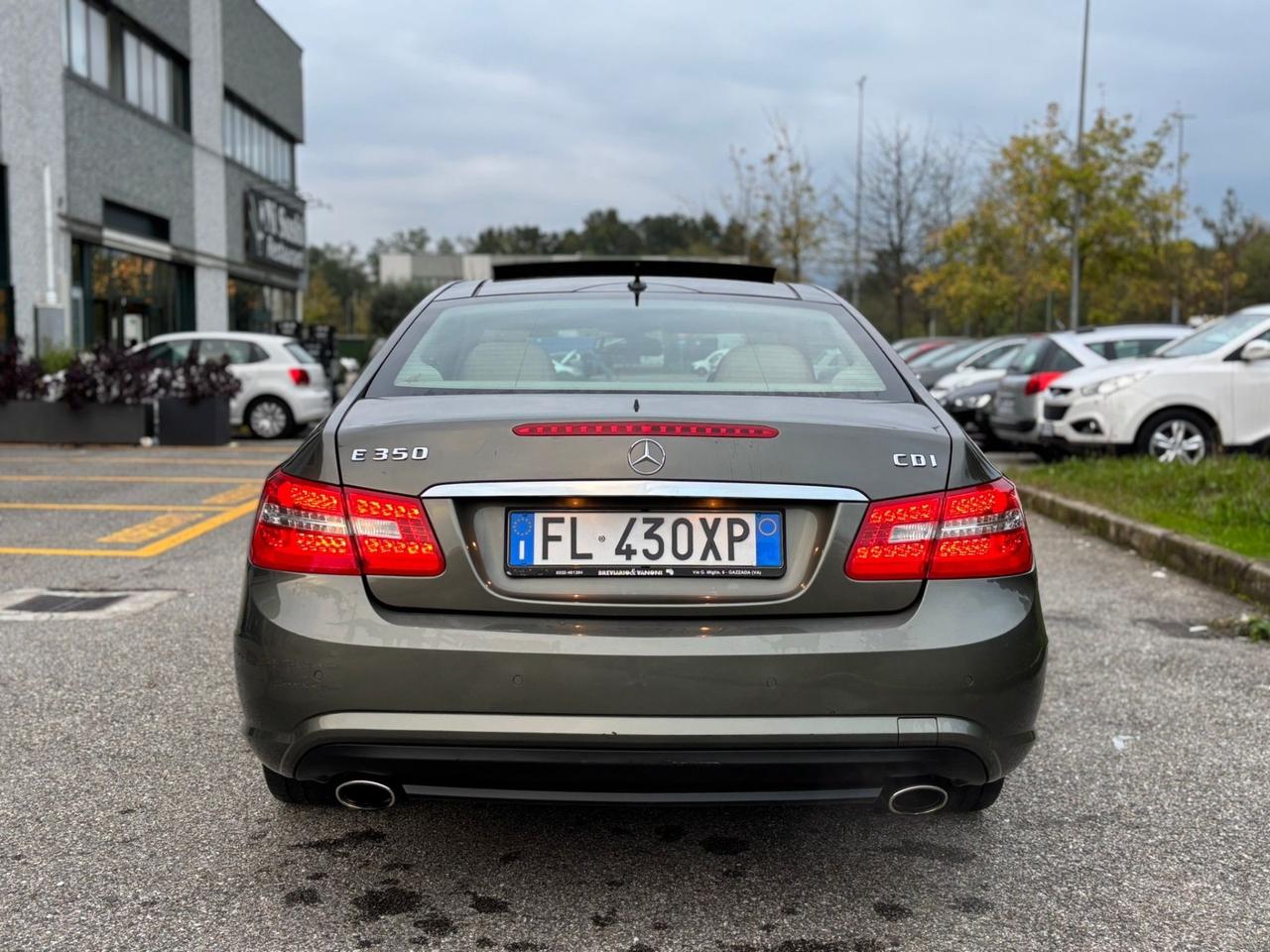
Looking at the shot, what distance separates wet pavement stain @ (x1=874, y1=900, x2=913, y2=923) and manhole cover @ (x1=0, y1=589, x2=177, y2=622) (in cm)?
429

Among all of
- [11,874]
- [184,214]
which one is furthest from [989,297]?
[11,874]

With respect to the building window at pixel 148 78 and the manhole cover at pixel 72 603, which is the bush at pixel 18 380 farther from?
the building window at pixel 148 78

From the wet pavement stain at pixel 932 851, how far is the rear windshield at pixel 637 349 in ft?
3.83

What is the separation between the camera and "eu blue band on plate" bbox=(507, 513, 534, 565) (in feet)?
8.87

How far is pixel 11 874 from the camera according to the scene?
3.13m

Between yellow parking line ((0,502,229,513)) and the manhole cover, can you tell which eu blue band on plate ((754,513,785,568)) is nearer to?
the manhole cover

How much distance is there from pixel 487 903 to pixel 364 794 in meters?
0.41

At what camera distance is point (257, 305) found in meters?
39.1

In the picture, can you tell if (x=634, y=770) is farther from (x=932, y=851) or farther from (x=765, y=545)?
(x=932, y=851)

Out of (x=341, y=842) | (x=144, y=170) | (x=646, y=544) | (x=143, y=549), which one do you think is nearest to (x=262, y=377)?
(x=143, y=549)

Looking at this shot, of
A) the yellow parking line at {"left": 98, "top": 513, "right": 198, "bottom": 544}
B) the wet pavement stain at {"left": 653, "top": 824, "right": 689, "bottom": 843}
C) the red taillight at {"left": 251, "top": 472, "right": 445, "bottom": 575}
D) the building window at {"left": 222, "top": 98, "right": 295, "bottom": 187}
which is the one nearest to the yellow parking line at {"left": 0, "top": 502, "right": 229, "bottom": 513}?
the yellow parking line at {"left": 98, "top": 513, "right": 198, "bottom": 544}

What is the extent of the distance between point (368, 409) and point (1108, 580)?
556 centimetres

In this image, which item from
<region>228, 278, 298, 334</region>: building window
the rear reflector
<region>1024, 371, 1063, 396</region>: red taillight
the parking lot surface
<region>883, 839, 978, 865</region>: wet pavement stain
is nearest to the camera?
the rear reflector

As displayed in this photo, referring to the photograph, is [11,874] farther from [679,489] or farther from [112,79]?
[112,79]
